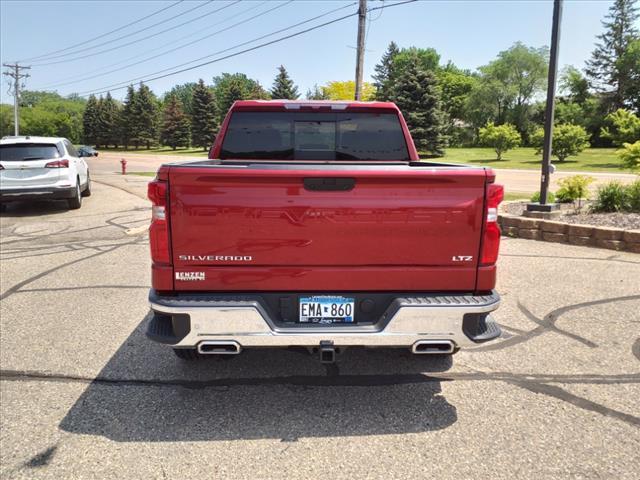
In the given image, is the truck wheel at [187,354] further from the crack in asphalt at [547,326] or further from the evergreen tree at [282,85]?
the evergreen tree at [282,85]

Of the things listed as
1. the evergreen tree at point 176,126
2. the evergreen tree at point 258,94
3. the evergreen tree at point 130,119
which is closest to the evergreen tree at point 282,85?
the evergreen tree at point 258,94

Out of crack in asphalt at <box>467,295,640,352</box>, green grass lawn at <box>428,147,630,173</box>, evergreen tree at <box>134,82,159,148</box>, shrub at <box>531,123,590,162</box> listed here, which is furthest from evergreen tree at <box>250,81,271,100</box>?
crack in asphalt at <box>467,295,640,352</box>

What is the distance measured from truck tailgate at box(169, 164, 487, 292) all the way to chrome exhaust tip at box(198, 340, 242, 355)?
31 cm

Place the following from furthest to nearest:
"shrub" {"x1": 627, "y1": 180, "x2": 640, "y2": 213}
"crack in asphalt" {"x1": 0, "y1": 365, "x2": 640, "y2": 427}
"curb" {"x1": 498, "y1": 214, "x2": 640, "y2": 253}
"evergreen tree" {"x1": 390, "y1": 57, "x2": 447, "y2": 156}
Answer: "evergreen tree" {"x1": 390, "y1": 57, "x2": 447, "y2": 156}
"shrub" {"x1": 627, "y1": 180, "x2": 640, "y2": 213}
"curb" {"x1": 498, "y1": 214, "x2": 640, "y2": 253}
"crack in asphalt" {"x1": 0, "y1": 365, "x2": 640, "y2": 427}

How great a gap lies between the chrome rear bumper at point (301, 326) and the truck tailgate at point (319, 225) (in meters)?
0.14

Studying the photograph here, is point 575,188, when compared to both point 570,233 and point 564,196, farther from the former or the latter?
point 570,233

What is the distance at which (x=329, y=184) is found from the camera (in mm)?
2924

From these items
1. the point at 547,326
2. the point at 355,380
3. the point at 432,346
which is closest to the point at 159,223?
the point at 432,346

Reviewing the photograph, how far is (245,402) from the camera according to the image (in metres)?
3.43

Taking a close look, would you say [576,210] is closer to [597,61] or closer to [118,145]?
[597,61]

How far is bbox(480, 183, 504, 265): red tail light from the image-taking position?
9.75 ft

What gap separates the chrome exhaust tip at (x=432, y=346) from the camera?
3.00 m

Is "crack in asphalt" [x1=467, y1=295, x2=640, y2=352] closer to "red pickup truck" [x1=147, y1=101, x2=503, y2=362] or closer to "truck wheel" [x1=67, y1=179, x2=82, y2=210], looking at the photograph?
"red pickup truck" [x1=147, y1=101, x2=503, y2=362]

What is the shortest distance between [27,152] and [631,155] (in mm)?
13464
